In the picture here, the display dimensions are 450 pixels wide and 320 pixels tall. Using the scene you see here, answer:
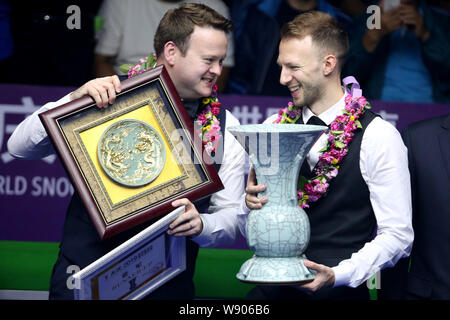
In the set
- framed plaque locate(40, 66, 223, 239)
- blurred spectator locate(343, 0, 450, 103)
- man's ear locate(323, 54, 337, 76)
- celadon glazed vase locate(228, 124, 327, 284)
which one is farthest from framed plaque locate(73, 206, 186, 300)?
blurred spectator locate(343, 0, 450, 103)

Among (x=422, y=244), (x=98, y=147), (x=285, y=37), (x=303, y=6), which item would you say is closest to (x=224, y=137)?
(x=285, y=37)

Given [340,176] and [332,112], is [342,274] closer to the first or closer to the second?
[340,176]

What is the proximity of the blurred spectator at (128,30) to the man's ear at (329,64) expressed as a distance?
170 centimetres

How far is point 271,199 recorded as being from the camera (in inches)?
95.9

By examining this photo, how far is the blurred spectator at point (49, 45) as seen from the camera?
440 cm

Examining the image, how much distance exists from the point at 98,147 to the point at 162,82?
310mm

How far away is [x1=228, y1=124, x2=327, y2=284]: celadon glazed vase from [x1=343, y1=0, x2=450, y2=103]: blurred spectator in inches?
82.0

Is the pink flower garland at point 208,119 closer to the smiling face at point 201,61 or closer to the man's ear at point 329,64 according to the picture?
the smiling face at point 201,61

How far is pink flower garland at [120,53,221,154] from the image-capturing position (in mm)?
2883

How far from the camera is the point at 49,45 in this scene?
4.41 metres

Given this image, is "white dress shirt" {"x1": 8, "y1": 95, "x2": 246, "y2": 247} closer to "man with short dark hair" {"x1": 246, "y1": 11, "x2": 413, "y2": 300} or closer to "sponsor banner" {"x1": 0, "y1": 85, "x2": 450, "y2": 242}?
"man with short dark hair" {"x1": 246, "y1": 11, "x2": 413, "y2": 300}

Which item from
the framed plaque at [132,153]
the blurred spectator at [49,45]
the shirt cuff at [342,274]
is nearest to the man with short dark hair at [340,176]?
the shirt cuff at [342,274]
